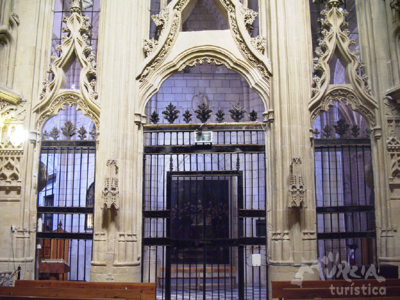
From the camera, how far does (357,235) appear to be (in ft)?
31.4

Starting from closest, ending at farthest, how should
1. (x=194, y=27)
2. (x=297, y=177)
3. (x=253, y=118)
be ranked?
(x=297, y=177) < (x=253, y=118) < (x=194, y=27)

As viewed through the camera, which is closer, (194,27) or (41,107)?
(41,107)

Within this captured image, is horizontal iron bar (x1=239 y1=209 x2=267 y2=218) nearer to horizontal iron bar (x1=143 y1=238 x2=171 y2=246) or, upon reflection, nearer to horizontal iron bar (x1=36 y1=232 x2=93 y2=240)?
horizontal iron bar (x1=143 y1=238 x2=171 y2=246)

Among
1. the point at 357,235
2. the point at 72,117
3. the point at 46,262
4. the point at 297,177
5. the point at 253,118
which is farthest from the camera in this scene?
the point at 72,117

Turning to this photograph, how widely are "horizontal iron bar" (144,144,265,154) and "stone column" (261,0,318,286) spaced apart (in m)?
0.43

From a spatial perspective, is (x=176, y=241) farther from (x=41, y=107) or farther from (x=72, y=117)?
(x=72, y=117)

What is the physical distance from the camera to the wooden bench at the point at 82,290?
289 inches

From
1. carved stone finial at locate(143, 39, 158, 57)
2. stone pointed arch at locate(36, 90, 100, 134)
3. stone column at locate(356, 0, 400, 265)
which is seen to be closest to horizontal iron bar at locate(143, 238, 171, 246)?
stone pointed arch at locate(36, 90, 100, 134)

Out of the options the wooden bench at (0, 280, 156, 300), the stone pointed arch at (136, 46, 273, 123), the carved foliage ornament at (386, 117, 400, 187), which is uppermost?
the stone pointed arch at (136, 46, 273, 123)

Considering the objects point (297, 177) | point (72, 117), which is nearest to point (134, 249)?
point (297, 177)

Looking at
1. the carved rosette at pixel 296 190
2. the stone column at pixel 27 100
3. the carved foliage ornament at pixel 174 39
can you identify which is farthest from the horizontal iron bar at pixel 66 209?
the carved rosette at pixel 296 190

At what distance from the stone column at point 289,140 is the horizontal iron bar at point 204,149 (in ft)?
1.41

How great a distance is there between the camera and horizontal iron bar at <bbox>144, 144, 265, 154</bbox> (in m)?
10.1

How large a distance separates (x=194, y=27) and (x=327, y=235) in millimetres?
9025
